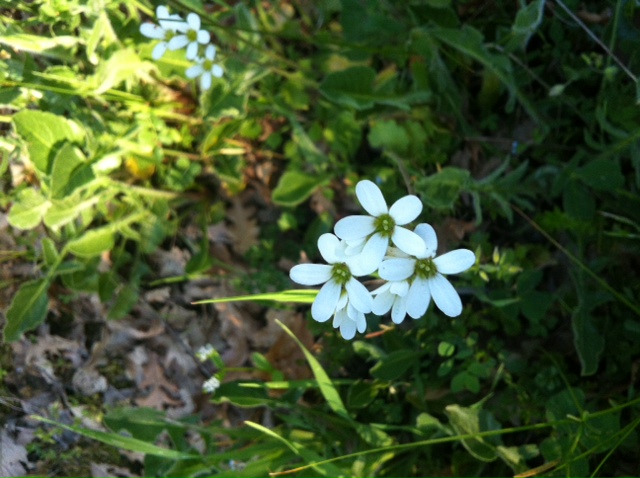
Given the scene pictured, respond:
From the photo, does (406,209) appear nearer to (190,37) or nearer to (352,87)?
(352,87)

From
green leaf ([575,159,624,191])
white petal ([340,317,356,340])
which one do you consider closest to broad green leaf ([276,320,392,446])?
white petal ([340,317,356,340])

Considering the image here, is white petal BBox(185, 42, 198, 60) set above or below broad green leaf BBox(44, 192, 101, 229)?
above

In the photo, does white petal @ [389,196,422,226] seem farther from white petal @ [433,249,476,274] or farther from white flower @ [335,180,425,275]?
white petal @ [433,249,476,274]

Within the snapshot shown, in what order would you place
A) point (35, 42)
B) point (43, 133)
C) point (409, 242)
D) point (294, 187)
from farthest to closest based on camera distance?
point (294, 187)
point (43, 133)
point (35, 42)
point (409, 242)

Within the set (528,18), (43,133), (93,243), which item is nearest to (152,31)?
(43,133)

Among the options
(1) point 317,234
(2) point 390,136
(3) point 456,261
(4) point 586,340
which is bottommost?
(1) point 317,234

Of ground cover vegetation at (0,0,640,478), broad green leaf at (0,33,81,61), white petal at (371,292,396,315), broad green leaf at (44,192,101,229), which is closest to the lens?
white petal at (371,292,396,315)
